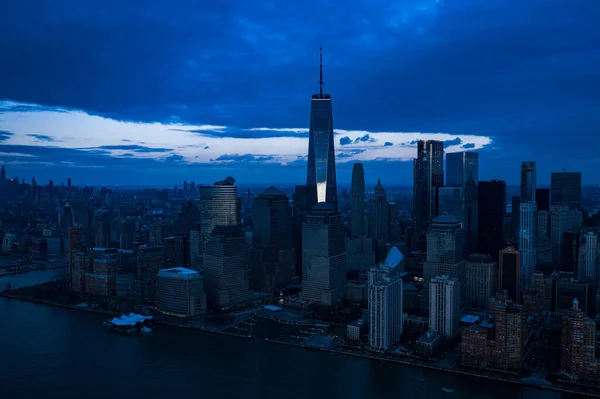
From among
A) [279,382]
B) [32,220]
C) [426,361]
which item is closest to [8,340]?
[279,382]

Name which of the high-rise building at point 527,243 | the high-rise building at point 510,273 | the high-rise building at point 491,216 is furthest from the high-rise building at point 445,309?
the high-rise building at point 491,216

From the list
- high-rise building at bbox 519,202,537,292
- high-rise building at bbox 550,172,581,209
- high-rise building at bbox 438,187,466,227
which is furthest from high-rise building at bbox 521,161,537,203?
high-rise building at bbox 550,172,581,209

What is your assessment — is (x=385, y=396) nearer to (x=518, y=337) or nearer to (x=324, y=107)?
(x=518, y=337)

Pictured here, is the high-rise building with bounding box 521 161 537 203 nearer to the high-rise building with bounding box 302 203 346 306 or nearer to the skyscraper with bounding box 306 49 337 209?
the skyscraper with bounding box 306 49 337 209

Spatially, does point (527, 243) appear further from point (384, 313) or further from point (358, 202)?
point (384, 313)

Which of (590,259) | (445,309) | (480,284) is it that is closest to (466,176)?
(590,259)
